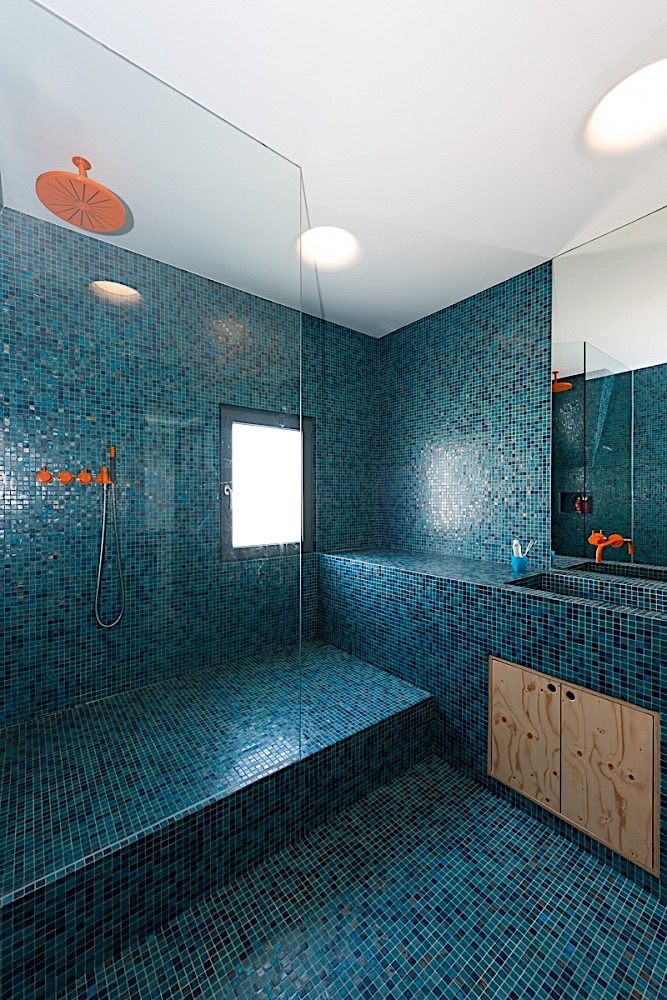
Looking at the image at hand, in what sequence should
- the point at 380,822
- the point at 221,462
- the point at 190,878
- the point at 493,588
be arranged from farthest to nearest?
1. the point at 221,462
2. the point at 493,588
3. the point at 380,822
4. the point at 190,878

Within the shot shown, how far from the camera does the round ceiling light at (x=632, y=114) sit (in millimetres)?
1322

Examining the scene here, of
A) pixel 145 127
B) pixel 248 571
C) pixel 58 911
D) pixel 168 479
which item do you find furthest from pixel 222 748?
pixel 145 127

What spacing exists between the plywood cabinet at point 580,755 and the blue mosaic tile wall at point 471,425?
90 centimetres

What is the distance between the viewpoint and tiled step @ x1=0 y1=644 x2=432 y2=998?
1.14 m

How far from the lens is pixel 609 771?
151cm

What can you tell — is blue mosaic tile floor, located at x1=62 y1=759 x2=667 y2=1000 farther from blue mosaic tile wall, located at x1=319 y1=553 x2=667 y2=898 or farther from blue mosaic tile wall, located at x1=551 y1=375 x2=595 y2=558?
blue mosaic tile wall, located at x1=551 y1=375 x2=595 y2=558

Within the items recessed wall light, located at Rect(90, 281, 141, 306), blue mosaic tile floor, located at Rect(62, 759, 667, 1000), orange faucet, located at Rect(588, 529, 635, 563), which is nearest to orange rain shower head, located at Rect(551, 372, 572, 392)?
orange faucet, located at Rect(588, 529, 635, 563)

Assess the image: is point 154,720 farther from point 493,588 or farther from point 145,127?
point 145,127

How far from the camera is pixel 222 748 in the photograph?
173 cm

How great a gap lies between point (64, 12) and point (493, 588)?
2359 millimetres

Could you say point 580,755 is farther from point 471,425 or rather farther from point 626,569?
point 471,425

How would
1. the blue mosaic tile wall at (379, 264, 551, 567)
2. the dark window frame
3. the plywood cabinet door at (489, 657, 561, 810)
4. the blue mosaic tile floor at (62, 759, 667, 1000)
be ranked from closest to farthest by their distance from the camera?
the blue mosaic tile floor at (62, 759, 667, 1000), the plywood cabinet door at (489, 657, 561, 810), the dark window frame, the blue mosaic tile wall at (379, 264, 551, 567)

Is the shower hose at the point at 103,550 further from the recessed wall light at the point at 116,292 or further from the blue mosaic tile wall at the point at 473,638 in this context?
the blue mosaic tile wall at the point at 473,638

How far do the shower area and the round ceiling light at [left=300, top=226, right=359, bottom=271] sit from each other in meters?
0.09
